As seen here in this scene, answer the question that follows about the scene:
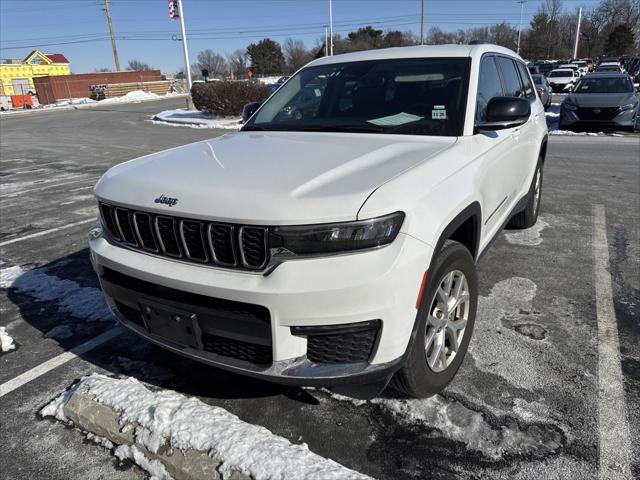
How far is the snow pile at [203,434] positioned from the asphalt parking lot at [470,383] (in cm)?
14

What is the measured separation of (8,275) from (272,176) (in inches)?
140

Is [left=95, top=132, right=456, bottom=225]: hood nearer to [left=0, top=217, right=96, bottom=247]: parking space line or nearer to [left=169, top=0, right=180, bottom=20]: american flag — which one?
[left=0, top=217, right=96, bottom=247]: parking space line

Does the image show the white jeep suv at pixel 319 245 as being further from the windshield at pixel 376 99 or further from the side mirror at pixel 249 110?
the side mirror at pixel 249 110

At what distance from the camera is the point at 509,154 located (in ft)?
12.0

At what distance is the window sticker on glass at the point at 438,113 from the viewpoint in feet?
10.2

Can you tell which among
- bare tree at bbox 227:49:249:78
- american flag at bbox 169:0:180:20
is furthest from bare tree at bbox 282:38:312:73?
american flag at bbox 169:0:180:20

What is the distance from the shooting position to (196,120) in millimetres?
20844

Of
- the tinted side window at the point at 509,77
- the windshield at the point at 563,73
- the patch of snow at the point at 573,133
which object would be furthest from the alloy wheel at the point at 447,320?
the windshield at the point at 563,73

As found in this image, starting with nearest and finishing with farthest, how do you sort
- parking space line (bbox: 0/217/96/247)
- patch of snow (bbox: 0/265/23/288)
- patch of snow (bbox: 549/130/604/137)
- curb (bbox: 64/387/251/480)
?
curb (bbox: 64/387/251/480), patch of snow (bbox: 0/265/23/288), parking space line (bbox: 0/217/96/247), patch of snow (bbox: 549/130/604/137)

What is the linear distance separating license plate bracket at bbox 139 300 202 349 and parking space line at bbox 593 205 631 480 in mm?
1881

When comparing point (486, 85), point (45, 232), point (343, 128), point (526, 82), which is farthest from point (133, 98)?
point (486, 85)

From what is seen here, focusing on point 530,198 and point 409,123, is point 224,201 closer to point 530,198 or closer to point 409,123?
point 409,123

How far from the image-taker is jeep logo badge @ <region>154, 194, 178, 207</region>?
2.22 m

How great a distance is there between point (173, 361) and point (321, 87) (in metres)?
2.35
